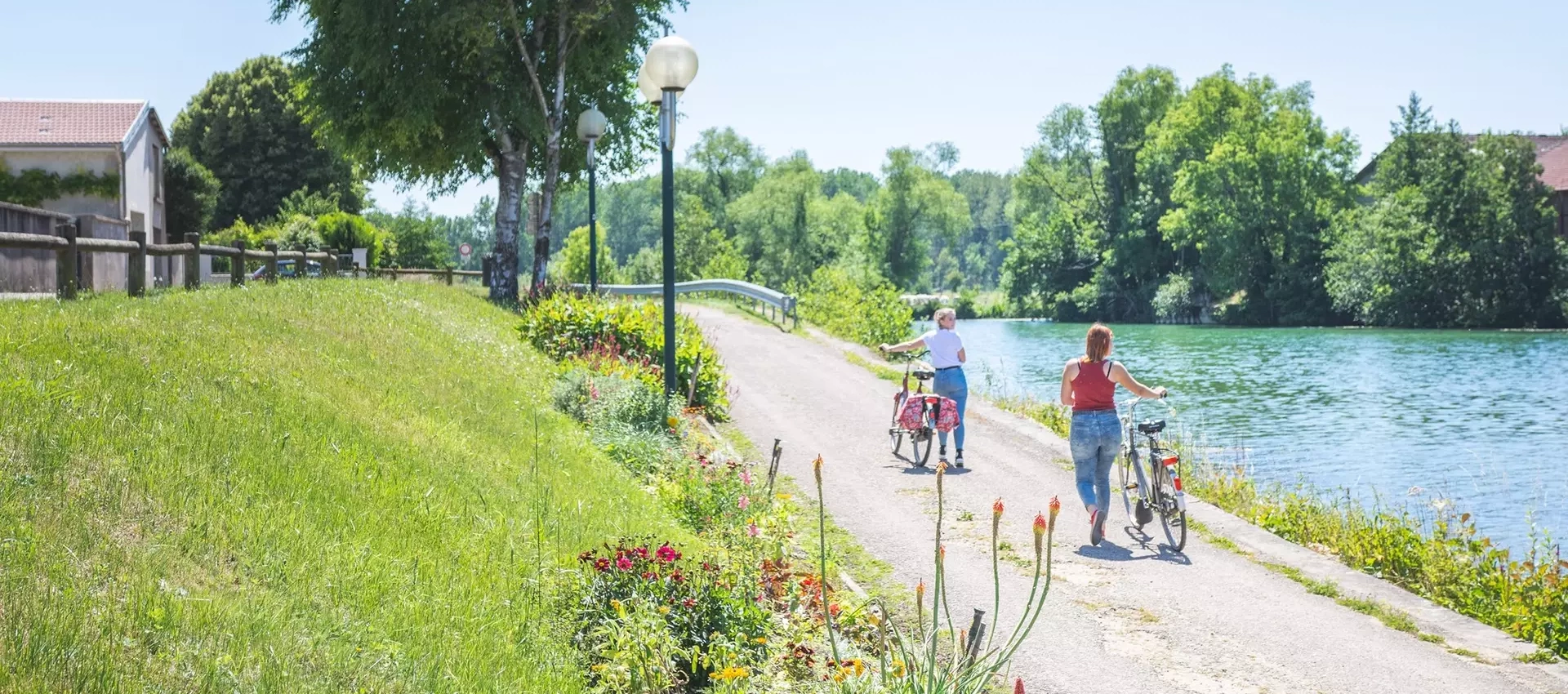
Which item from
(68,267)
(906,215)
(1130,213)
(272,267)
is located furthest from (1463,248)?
(68,267)

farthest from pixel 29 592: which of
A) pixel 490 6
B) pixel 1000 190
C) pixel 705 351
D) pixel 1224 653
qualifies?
pixel 1000 190

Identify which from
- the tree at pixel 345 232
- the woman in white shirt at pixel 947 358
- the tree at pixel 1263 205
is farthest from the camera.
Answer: the tree at pixel 1263 205

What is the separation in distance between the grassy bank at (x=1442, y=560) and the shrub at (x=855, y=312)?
1938 centimetres

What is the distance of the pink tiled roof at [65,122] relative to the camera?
131 ft

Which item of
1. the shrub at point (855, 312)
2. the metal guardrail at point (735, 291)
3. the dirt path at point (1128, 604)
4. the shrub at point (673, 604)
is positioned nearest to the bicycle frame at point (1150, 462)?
the dirt path at point (1128, 604)

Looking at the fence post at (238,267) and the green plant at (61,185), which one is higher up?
the green plant at (61,185)

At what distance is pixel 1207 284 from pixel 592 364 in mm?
63076

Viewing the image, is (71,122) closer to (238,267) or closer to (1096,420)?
(238,267)

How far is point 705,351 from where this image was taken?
17250mm

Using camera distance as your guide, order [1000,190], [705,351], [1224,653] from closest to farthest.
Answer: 1. [1224,653]
2. [705,351]
3. [1000,190]

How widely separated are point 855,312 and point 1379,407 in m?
14.1

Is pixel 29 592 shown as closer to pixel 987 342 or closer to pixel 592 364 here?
pixel 592 364

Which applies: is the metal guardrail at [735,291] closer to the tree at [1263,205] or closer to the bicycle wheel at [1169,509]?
the bicycle wheel at [1169,509]

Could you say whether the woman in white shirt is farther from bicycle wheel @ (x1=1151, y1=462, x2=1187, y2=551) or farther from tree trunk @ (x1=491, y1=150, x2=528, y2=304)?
tree trunk @ (x1=491, y1=150, x2=528, y2=304)
